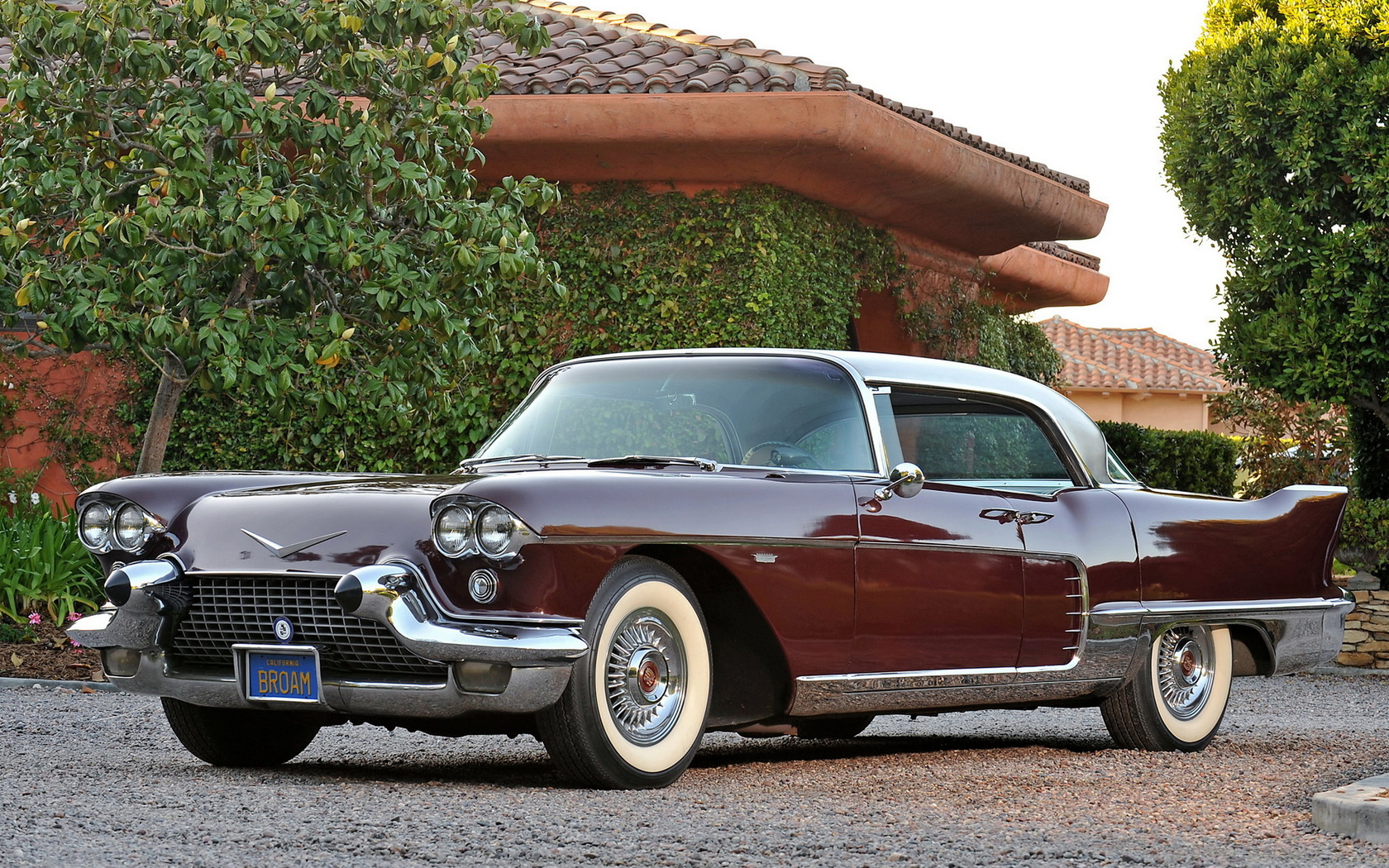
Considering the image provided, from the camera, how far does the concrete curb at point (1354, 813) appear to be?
4.66m

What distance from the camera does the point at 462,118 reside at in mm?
9672

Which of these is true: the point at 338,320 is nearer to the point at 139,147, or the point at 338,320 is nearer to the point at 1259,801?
the point at 139,147

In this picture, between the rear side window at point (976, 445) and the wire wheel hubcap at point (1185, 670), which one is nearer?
the rear side window at point (976, 445)

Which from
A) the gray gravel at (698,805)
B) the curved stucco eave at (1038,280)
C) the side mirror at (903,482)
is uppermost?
the curved stucco eave at (1038,280)

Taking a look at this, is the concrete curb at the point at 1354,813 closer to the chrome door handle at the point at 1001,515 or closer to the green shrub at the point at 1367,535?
the chrome door handle at the point at 1001,515

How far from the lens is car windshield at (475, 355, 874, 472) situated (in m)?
6.02

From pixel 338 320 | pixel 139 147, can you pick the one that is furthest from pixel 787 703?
pixel 139 147

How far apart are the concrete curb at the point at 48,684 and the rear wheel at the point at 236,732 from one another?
363 centimetres

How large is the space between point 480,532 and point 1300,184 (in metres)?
9.54

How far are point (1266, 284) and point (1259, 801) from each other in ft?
26.6

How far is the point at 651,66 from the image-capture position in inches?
511

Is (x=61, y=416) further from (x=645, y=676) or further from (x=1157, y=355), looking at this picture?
(x=1157, y=355)

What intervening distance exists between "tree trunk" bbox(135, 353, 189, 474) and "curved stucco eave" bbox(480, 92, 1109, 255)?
135 inches

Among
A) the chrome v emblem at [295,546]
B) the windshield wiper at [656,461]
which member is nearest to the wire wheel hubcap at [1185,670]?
the windshield wiper at [656,461]
